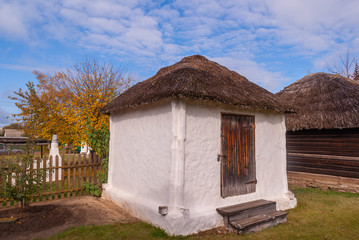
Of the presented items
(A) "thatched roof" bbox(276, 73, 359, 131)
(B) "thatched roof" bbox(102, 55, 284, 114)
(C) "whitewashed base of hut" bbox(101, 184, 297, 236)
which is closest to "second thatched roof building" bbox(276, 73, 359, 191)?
(A) "thatched roof" bbox(276, 73, 359, 131)

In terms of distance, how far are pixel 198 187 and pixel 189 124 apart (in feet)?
4.24

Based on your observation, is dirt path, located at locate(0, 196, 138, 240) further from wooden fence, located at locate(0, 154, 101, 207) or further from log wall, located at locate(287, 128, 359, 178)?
log wall, located at locate(287, 128, 359, 178)

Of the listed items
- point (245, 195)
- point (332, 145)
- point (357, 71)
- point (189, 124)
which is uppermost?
point (357, 71)

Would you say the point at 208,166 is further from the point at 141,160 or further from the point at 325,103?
the point at 325,103

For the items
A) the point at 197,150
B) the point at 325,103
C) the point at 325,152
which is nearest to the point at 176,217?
the point at 197,150

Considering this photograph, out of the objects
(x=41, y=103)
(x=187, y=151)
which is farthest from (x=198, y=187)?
(x=41, y=103)

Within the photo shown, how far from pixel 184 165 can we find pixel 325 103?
25.3ft

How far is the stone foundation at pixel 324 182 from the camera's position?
845 cm

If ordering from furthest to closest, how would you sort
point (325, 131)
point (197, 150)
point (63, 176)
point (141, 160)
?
point (325, 131) < point (63, 176) < point (141, 160) < point (197, 150)

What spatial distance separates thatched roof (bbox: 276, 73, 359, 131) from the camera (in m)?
8.60

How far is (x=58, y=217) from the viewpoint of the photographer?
529 centimetres

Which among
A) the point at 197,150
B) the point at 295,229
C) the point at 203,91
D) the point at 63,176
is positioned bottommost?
the point at 295,229

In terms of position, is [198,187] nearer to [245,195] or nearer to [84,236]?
[245,195]

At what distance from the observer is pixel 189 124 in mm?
4836
